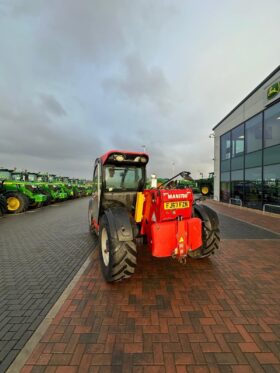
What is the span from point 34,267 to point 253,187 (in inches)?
528

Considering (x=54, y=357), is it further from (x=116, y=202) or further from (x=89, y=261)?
(x=116, y=202)

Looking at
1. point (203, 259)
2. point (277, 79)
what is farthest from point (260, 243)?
point (277, 79)

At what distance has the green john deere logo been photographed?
11.1 m

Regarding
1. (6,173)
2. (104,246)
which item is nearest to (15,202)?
(6,173)

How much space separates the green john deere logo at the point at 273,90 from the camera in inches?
439

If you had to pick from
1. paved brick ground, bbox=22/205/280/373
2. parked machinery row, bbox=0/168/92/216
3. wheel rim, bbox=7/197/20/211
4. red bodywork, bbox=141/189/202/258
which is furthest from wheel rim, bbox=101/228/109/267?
wheel rim, bbox=7/197/20/211

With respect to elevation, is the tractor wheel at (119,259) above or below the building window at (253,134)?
below

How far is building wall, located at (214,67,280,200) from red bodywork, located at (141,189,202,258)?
11064 millimetres

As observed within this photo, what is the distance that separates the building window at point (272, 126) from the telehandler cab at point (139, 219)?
983 centimetres

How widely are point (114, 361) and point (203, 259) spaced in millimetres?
3196

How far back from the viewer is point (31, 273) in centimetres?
412

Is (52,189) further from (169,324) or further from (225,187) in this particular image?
(169,324)

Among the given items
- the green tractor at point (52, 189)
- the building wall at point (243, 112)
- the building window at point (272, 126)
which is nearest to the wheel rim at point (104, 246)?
the building window at point (272, 126)

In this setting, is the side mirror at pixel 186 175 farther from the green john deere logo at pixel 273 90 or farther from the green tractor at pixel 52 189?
the green tractor at pixel 52 189
